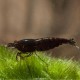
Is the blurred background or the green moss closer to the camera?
the green moss

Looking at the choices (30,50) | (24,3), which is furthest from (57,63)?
(24,3)

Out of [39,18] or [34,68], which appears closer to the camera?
[34,68]

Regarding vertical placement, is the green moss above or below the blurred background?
below

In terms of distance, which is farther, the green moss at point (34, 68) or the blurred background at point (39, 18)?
the blurred background at point (39, 18)

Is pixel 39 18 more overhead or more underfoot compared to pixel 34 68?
more overhead

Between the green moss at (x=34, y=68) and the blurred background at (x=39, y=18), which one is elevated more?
the blurred background at (x=39, y=18)
